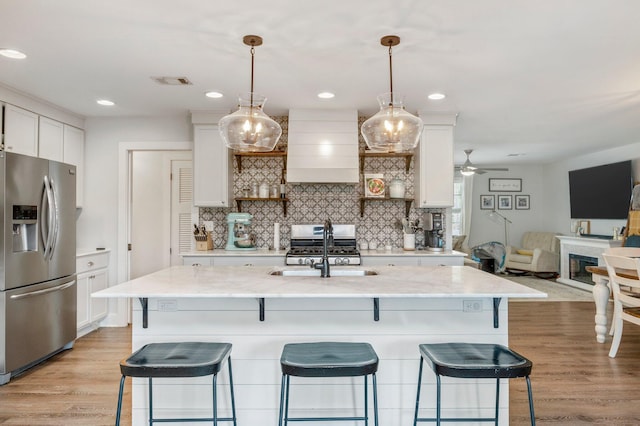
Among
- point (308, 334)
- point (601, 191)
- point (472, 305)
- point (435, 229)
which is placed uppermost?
point (601, 191)

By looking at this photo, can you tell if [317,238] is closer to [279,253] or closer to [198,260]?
[279,253]

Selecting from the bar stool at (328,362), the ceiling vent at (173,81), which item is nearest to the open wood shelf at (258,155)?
the ceiling vent at (173,81)

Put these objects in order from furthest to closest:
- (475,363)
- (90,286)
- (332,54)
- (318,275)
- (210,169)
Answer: (210,169) < (90,286) < (332,54) < (318,275) < (475,363)

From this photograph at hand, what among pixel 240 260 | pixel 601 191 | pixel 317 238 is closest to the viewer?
pixel 240 260

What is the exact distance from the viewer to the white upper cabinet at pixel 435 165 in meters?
4.57

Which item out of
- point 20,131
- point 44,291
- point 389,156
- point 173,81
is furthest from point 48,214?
point 389,156

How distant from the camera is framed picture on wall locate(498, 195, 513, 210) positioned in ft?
31.1

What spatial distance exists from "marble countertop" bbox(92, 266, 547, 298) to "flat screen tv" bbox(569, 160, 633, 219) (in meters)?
5.61

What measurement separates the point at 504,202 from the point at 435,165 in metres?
5.72

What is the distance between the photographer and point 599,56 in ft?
9.97

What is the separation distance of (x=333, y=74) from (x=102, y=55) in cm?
174

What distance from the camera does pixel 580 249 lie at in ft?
23.9

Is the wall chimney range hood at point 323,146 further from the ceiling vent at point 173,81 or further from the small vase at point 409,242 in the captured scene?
the ceiling vent at point 173,81

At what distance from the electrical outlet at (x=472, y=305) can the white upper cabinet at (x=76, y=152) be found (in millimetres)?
4251
